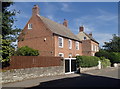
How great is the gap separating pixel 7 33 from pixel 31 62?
346cm

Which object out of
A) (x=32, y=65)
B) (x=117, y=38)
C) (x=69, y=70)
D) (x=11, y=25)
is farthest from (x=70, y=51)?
(x=117, y=38)

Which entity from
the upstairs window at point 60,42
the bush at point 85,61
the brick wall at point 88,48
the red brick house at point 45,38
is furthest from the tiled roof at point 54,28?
the brick wall at point 88,48

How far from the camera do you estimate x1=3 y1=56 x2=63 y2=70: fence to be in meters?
13.5

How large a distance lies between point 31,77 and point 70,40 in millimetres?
17949

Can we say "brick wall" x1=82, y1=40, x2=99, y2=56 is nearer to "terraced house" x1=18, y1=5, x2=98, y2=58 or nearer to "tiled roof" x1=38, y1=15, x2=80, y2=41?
"tiled roof" x1=38, y1=15, x2=80, y2=41

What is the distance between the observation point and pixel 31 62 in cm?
1552

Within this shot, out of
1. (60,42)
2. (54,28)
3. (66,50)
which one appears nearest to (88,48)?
(66,50)

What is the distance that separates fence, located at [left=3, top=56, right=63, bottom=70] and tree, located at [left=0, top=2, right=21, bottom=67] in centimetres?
64

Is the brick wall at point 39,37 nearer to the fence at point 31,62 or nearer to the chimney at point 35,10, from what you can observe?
the chimney at point 35,10

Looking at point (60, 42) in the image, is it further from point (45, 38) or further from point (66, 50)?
point (45, 38)

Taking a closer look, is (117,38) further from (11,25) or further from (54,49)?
(11,25)

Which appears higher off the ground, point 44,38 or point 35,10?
point 35,10

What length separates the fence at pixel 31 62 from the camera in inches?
533

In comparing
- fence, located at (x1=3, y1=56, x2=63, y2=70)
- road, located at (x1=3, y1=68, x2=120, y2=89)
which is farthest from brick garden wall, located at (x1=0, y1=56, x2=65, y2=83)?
road, located at (x1=3, y1=68, x2=120, y2=89)
